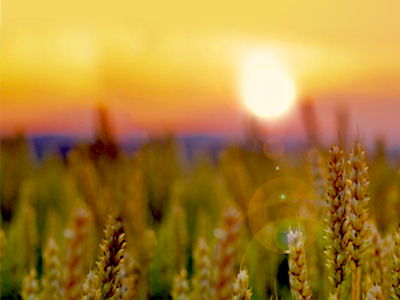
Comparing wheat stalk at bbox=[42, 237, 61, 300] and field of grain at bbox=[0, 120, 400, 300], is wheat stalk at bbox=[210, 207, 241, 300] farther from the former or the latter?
wheat stalk at bbox=[42, 237, 61, 300]

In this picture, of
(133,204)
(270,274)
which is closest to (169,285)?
(270,274)

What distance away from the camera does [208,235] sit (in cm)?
267

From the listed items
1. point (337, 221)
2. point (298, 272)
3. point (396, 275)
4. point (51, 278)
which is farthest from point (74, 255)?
point (396, 275)

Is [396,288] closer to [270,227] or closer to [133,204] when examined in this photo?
[133,204]

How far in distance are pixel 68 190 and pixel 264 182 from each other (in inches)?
73.8

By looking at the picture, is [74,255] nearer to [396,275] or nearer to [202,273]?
[202,273]

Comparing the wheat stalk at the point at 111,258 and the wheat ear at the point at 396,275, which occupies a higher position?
the wheat stalk at the point at 111,258

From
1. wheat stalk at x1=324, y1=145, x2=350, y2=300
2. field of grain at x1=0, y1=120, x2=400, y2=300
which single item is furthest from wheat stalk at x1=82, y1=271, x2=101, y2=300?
wheat stalk at x1=324, y1=145, x2=350, y2=300

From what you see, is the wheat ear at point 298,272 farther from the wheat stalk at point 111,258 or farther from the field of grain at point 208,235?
the wheat stalk at point 111,258

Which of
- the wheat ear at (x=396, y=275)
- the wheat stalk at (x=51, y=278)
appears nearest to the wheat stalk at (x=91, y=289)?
the wheat stalk at (x=51, y=278)

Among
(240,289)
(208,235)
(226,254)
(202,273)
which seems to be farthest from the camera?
(208,235)

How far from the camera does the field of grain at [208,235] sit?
1.17 meters

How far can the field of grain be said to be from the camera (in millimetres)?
1166

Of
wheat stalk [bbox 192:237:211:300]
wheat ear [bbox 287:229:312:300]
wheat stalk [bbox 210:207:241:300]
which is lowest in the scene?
wheat stalk [bbox 192:237:211:300]
